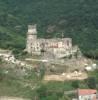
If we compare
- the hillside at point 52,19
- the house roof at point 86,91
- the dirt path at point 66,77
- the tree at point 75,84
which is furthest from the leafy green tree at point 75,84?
the hillside at point 52,19

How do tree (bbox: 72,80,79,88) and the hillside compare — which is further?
the hillside

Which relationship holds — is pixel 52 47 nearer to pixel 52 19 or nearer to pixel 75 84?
pixel 75 84

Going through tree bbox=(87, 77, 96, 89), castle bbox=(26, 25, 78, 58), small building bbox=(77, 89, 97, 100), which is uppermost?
castle bbox=(26, 25, 78, 58)

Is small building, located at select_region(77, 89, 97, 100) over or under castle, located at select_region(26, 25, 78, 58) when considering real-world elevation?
under

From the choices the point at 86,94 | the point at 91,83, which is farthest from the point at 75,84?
the point at 86,94

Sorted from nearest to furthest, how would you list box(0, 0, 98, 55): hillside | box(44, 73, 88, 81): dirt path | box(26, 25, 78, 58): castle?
box(44, 73, 88, 81): dirt path < box(26, 25, 78, 58): castle < box(0, 0, 98, 55): hillside

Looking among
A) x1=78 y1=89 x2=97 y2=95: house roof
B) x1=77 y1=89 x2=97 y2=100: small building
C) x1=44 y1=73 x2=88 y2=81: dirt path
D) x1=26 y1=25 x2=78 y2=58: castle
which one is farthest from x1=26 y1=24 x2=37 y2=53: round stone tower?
x1=77 y1=89 x2=97 y2=100: small building

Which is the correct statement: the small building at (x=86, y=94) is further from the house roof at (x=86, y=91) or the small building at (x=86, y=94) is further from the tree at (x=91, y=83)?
the tree at (x=91, y=83)

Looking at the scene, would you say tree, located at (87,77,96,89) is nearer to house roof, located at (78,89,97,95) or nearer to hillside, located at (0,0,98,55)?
house roof, located at (78,89,97,95)

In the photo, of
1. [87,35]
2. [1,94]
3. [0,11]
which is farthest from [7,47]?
[0,11]
